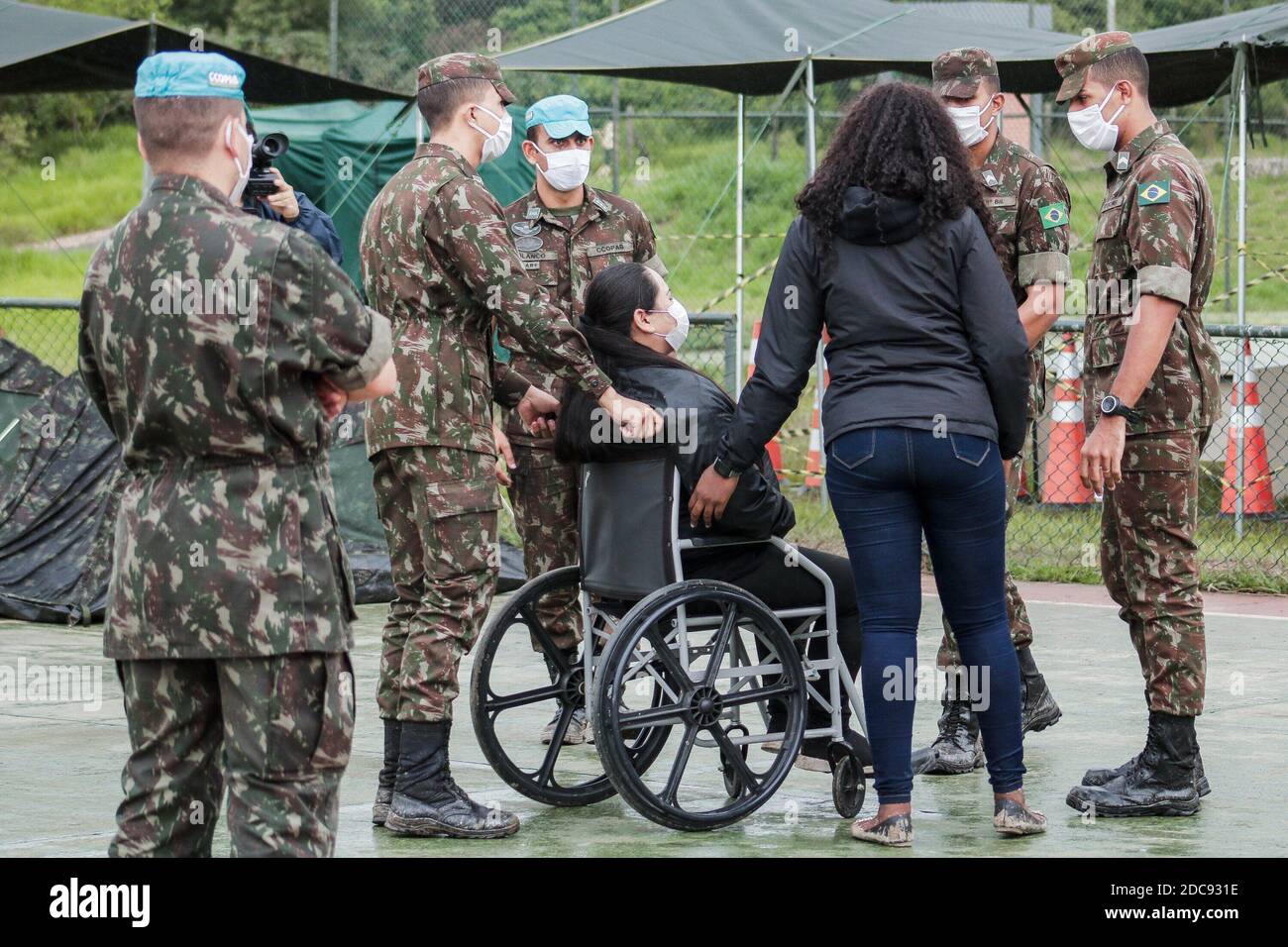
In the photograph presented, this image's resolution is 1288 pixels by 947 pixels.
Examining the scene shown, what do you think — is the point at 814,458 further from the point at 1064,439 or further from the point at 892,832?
the point at 892,832

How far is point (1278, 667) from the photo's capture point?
271 inches

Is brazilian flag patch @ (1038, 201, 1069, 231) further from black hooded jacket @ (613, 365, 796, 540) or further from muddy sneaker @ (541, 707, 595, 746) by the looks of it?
muddy sneaker @ (541, 707, 595, 746)

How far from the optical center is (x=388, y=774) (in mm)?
4691

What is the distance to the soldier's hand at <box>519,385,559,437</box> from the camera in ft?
16.5

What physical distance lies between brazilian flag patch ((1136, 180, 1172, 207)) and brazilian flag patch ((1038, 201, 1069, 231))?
0.56 m

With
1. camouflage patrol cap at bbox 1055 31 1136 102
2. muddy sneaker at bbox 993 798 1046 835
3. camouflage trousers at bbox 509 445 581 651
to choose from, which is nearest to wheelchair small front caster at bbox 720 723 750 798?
muddy sneaker at bbox 993 798 1046 835

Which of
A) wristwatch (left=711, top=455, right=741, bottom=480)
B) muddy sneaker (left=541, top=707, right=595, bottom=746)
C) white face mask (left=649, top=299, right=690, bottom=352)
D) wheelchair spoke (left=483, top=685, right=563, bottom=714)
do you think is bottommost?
muddy sneaker (left=541, top=707, right=595, bottom=746)

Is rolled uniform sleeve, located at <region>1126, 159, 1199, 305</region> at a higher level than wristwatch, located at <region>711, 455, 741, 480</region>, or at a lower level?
higher

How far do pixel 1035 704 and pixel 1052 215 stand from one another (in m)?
1.51

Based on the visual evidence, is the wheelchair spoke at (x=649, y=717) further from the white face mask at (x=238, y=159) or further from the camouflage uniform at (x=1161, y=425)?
the white face mask at (x=238, y=159)

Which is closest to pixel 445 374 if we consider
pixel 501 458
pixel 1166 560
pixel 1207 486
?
pixel 501 458

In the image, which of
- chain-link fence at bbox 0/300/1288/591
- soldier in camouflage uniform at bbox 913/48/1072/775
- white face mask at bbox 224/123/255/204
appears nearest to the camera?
white face mask at bbox 224/123/255/204

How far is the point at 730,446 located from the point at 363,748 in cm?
190

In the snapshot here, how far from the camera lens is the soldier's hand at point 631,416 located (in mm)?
4492
